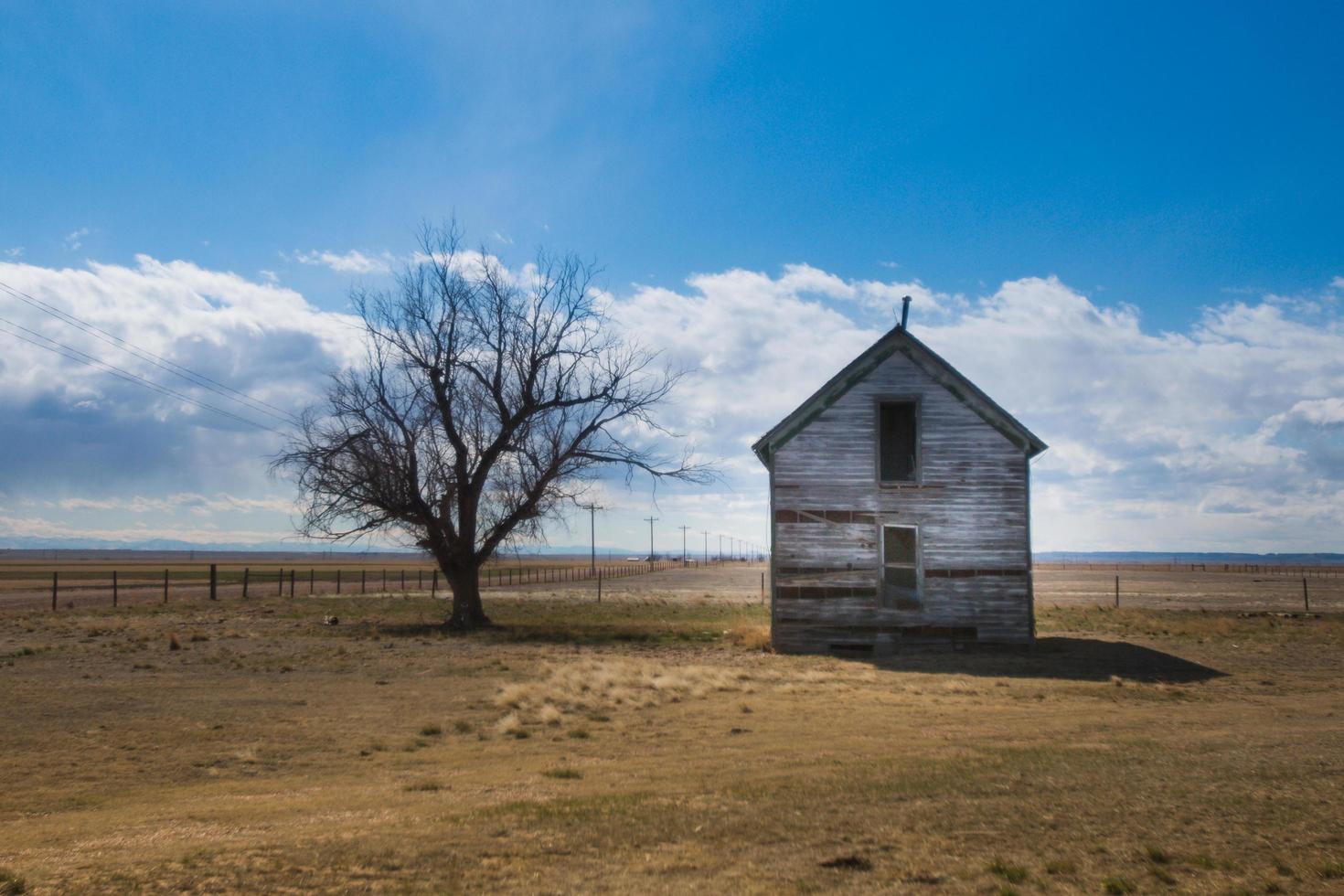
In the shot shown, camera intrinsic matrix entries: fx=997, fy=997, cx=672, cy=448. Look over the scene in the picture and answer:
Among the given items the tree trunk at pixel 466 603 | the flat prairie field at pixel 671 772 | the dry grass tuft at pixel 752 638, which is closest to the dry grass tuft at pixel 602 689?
the flat prairie field at pixel 671 772

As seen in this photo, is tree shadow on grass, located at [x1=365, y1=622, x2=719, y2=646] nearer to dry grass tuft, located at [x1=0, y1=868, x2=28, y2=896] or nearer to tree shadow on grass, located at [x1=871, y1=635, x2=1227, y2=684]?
tree shadow on grass, located at [x1=871, y1=635, x2=1227, y2=684]

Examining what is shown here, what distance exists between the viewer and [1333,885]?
607 centimetres

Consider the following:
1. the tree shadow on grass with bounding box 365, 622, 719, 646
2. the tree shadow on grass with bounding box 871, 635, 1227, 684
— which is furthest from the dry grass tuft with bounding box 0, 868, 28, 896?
the tree shadow on grass with bounding box 365, 622, 719, 646

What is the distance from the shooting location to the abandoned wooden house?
931 inches

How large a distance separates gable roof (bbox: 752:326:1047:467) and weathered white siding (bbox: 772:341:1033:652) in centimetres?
14

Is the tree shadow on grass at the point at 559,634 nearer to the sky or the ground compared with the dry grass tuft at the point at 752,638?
nearer to the ground

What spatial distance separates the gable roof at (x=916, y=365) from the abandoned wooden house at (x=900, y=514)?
3 centimetres

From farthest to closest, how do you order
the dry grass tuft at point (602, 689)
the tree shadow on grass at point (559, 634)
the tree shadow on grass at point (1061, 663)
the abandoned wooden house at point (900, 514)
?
the tree shadow on grass at point (559, 634)
the abandoned wooden house at point (900, 514)
the tree shadow on grass at point (1061, 663)
the dry grass tuft at point (602, 689)

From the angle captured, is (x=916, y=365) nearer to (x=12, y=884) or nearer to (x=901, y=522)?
(x=901, y=522)

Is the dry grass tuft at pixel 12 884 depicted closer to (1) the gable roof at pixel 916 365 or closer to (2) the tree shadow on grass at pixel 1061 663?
(2) the tree shadow on grass at pixel 1061 663

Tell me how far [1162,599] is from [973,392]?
38.4 metres

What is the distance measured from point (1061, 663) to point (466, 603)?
18.6 meters

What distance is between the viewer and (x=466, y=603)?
32469 mm

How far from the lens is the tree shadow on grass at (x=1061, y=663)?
19719 mm
